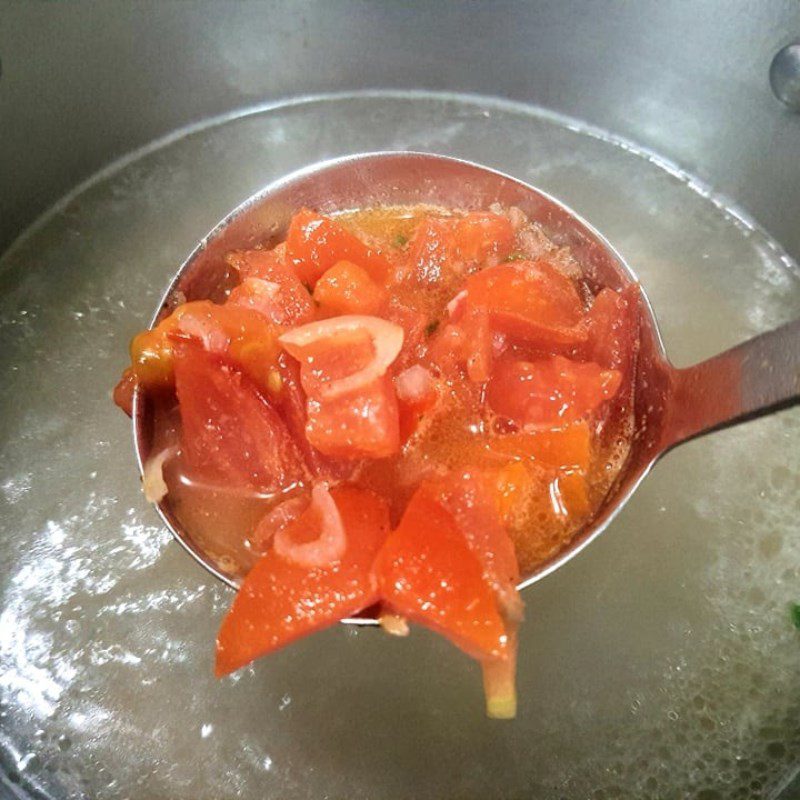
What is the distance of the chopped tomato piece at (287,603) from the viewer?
972 mm

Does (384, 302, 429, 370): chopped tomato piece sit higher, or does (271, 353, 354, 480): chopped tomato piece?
(384, 302, 429, 370): chopped tomato piece

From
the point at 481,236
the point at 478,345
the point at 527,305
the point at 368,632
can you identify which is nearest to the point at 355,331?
the point at 478,345

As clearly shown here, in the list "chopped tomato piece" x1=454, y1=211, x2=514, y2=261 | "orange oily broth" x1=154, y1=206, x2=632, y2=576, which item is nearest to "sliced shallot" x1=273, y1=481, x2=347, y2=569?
"orange oily broth" x1=154, y1=206, x2=632, y2=576

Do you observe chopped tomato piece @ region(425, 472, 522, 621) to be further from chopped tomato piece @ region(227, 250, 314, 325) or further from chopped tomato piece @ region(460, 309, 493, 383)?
chopped tomato piece @ region(227, 250, 314, 325)

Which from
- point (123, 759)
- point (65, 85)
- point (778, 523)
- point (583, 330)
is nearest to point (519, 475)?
point (583, 330)

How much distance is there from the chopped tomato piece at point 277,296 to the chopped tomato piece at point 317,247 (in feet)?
0.10

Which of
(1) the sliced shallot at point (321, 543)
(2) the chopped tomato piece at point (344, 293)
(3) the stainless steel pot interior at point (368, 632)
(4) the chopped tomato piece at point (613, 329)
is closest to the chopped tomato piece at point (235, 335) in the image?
(2) the chopped tomato piece at point (344, 293)

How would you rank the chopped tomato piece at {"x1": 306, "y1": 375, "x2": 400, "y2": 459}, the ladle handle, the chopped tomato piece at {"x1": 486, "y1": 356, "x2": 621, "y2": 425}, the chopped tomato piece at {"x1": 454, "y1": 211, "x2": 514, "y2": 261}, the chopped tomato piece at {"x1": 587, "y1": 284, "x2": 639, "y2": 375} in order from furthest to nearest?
the chopped tomato piece at {"x1": 454, "y1": 211, "x2": 514, "y2": 261} < the chopped tomato piece at {"x1": 587, "y1": 284, "x2": 639, "y2": 375} < the chopped tomato piece at {"x1": 486, "y1": 356, "x2": 621, "y2": 425} < the chopped tomato piece at {"x1": 306, "y1": 375, "x2": 400, "y2": 459} < the ladle handle

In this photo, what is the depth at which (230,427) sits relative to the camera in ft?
3.76

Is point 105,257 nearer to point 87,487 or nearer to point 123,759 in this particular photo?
point 87,487

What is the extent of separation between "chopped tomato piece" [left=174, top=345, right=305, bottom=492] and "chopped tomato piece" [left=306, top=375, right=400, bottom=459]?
0.12m

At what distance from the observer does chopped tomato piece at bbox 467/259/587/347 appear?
4.02 feet

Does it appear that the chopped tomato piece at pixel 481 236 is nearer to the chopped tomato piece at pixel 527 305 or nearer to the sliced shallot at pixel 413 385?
the chopped tomato piece at pixel 527 305

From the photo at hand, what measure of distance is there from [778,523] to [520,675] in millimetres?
591
